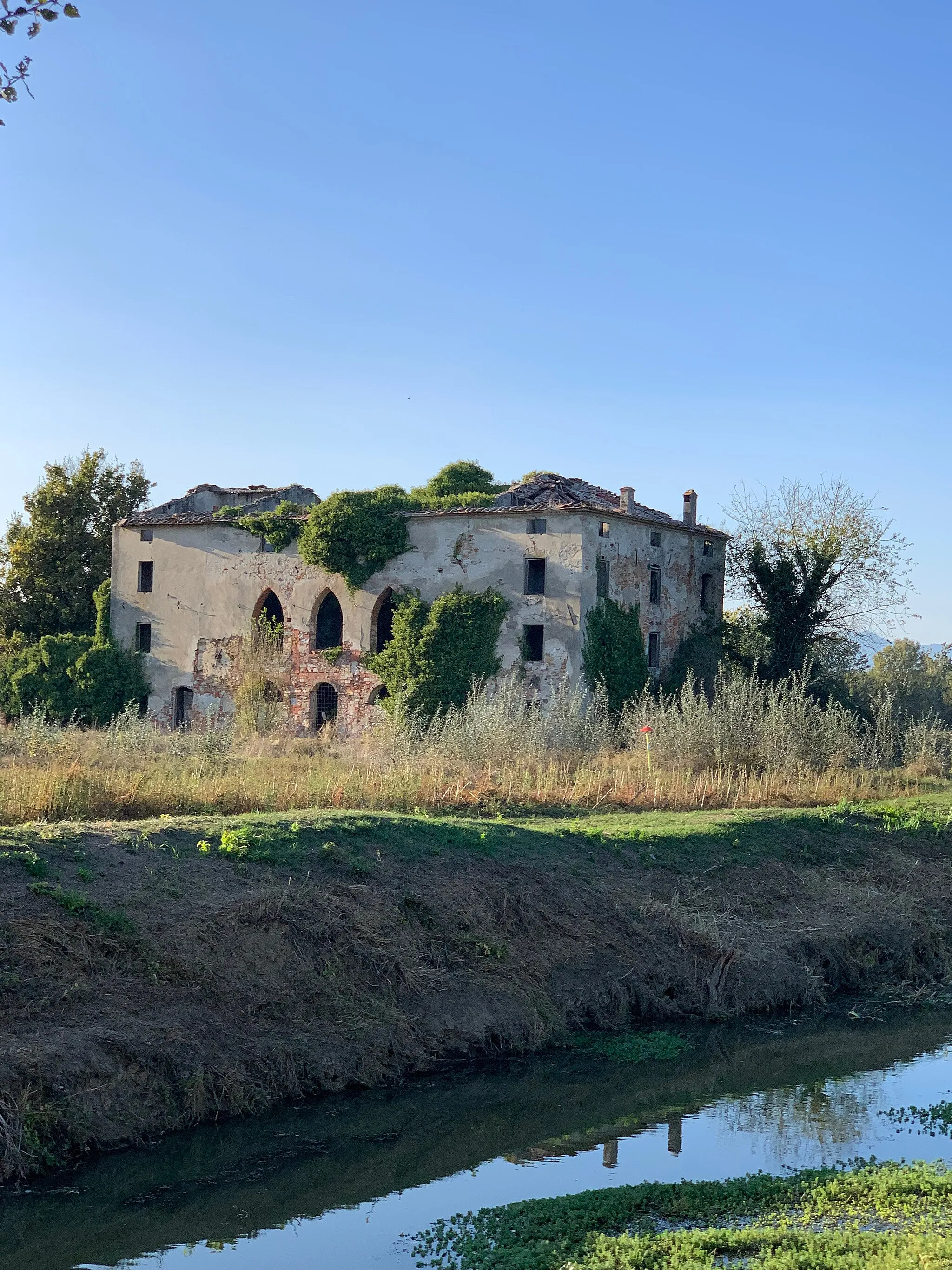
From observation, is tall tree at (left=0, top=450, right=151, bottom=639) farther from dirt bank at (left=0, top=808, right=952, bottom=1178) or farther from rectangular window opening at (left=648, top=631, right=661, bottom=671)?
dirt bank at (left=0, top=808, right=952, bottom=1178)

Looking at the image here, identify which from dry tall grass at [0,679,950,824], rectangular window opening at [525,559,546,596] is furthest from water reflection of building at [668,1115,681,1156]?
rectangular window opening at [525,559,546,596]

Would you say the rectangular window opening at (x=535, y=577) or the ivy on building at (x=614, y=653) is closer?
the ivy on building at (x=614, y=653)

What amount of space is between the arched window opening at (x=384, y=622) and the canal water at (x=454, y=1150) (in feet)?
79.6

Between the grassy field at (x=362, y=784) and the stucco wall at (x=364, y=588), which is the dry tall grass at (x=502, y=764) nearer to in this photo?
the grassy field at (x=362, y=784)

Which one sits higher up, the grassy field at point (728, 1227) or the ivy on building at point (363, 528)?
the ivy on building at point (363, 528)

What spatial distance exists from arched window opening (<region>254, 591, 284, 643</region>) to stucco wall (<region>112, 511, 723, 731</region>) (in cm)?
20

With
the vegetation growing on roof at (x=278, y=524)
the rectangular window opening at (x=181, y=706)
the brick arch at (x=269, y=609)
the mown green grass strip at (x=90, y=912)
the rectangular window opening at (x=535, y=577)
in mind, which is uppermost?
the vegetation growing on roof at (x=278, y=524)

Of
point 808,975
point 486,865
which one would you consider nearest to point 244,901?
point 486,865

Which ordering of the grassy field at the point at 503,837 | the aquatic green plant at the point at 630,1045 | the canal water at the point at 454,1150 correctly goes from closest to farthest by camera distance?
1. the canal water at the point at 454,1150
2. the aquatic green plant at the point at 630,1045
3. the grassy field at the point at 503,837

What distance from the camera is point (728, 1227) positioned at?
811cm

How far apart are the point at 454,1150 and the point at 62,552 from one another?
38.1 m

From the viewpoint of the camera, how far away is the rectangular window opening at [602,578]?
35.1m

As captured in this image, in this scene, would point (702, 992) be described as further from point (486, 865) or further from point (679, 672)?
point (679, 672)

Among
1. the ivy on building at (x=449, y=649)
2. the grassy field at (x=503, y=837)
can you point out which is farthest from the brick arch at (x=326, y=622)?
the grassy field at (x=503, y=837)
